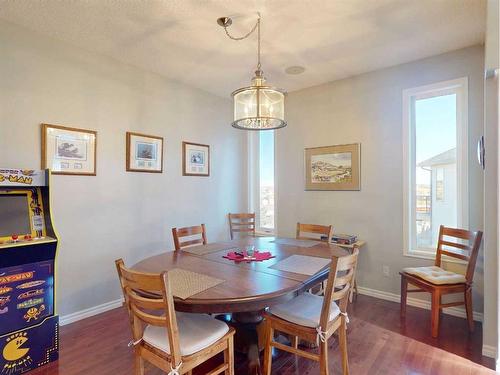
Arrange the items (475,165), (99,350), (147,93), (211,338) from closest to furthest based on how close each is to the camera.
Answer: (211,338)
(99,350)
(475,165)
(147,93)

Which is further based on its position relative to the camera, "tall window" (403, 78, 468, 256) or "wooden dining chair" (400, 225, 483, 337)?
"tall window" (403, 78, 468, 256)

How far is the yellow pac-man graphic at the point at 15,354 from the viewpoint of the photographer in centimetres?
189

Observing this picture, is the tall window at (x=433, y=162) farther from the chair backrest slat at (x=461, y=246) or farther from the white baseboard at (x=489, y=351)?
the white baseboard at (x=489, y=351)

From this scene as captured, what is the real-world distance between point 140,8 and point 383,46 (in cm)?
224


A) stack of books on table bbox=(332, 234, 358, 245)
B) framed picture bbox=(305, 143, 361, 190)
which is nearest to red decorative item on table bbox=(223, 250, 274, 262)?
stack of books on table bbox=(332, 234, 358, 245)

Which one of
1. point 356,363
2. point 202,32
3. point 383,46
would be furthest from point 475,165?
point 202,32

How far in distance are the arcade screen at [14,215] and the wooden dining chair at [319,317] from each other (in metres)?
2.12

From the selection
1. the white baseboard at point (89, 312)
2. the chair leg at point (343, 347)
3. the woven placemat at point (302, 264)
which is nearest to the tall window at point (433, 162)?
the woven placemat at point (302, 264)

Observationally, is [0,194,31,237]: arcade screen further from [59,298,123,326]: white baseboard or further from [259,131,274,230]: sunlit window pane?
[259,131,274,230]: sunlit window pane

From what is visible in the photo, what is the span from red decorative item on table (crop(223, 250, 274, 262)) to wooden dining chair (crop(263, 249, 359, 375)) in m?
0.41

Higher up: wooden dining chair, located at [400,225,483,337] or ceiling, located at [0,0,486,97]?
ceiling, located at [0,0,486,97]

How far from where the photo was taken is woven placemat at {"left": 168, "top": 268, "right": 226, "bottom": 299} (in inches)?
58.8

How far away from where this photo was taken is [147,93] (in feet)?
10.9

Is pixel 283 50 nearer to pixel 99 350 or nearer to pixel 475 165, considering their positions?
pixel 475 165
